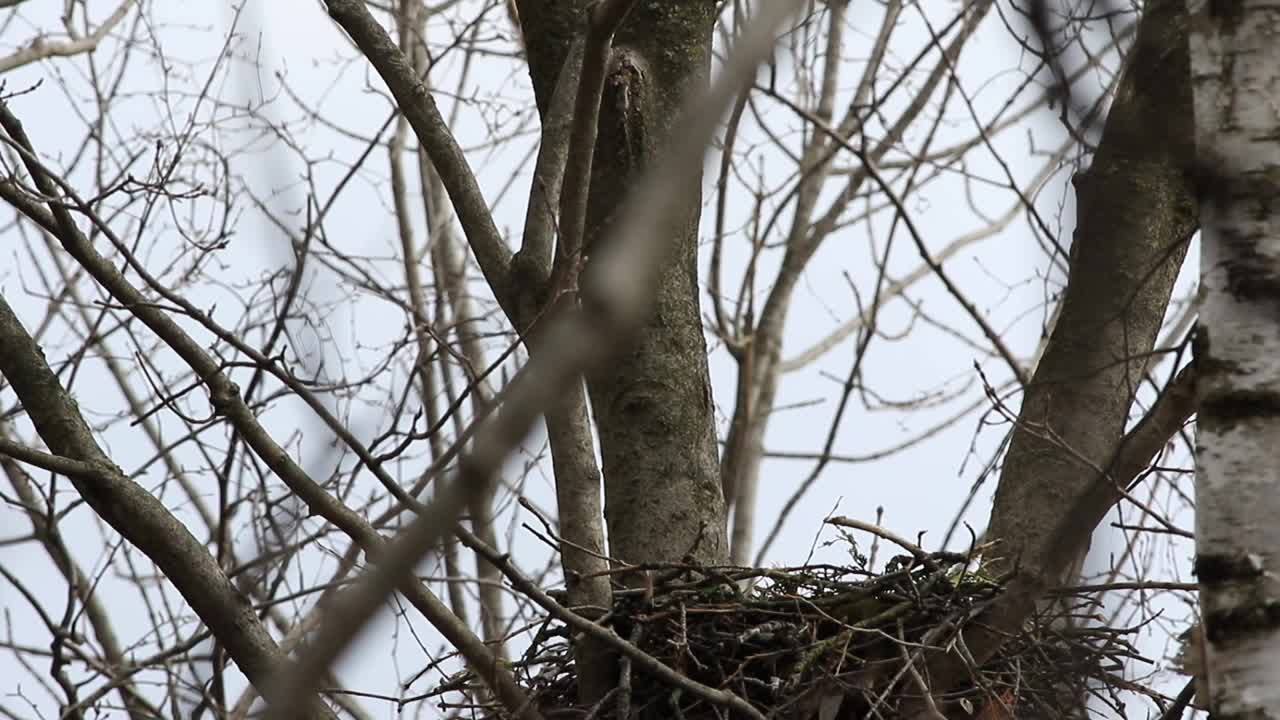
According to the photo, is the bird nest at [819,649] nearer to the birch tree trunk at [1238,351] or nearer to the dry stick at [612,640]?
the dry stick at [612,640]

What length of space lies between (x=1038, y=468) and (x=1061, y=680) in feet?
1.99

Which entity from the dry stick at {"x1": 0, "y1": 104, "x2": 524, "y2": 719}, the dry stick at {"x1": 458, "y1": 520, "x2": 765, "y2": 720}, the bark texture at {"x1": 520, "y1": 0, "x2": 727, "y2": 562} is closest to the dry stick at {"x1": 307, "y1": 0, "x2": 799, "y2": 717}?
the dry stick at {"x1": 0, "y1": 104, "x2": 524, "y2": 719}

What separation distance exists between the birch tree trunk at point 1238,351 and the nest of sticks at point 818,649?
0.76m

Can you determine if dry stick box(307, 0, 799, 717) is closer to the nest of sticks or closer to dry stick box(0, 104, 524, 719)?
dry stick box(0, 104, 524, 719)

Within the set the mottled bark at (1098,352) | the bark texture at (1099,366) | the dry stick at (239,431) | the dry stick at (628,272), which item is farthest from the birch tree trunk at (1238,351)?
the dry stick at (628,272)

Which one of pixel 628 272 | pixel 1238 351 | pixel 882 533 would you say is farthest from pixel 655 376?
pixel 628 272

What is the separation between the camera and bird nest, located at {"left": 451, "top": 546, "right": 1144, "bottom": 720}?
2.40 meters

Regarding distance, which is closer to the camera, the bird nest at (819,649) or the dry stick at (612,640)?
the dry stick at (612,640)

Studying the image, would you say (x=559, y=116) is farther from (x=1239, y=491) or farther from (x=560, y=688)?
(x=1239, y=491)

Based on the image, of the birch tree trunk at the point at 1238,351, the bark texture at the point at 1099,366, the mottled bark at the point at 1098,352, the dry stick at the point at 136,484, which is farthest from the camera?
the bark texture at the point at 1099,366

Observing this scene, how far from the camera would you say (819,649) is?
2463 millimetres

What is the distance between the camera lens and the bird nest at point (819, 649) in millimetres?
2400

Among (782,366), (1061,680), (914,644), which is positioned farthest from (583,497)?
(782,366)

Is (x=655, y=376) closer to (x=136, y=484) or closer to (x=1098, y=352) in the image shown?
(x=1098, y=352)
